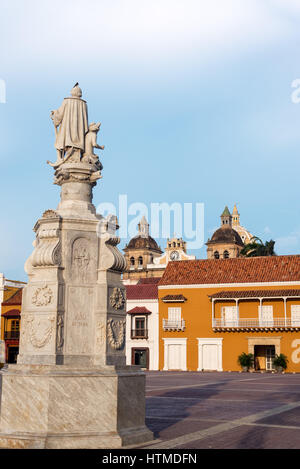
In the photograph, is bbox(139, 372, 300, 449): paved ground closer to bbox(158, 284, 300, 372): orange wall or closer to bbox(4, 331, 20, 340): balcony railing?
bbox(158, 284, 300, 372): orange wall

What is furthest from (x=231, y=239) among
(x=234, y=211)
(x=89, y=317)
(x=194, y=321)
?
(x=89, y=317)

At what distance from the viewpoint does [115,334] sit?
355 inches

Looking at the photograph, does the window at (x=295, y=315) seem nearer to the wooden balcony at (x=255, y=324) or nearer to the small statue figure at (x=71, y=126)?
the wooden balcony at (x=255, y=324)

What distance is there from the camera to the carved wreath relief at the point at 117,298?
29.9 feet

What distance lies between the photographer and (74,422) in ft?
26.7

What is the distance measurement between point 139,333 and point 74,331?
124 feet

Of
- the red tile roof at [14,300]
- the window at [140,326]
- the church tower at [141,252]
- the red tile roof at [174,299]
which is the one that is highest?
the church tower at [141,252]

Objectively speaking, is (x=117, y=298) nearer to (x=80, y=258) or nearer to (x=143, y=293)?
(x=80, y=258)

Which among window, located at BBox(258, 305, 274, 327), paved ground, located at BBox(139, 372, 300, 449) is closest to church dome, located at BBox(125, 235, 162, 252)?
window, located at BBox(258, 305, 274, 327)

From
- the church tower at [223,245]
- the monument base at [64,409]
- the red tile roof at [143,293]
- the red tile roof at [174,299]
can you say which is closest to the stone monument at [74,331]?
the monument base at [64,409]

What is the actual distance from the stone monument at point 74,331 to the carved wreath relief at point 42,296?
0.02 meters

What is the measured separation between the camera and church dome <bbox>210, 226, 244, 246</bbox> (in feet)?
336
